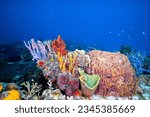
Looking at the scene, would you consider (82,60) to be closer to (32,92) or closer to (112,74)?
(112,74)

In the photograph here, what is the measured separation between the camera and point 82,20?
91.2 meters

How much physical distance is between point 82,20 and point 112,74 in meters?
88.0

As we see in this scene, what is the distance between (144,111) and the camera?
3.49 meters

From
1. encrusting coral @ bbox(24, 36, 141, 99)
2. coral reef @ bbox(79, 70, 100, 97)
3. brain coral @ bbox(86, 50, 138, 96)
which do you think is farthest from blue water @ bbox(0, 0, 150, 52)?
coral reef @ bbox(79, 70, 100, 97)

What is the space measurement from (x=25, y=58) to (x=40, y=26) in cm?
7300

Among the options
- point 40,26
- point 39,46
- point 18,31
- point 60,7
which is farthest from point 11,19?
point 39,46

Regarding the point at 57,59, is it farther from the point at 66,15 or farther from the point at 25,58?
the point at 66,15

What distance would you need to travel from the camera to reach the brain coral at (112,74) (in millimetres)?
4512

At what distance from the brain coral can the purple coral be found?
0.48 m

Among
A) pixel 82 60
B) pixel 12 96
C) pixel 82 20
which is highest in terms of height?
pixel 82 20

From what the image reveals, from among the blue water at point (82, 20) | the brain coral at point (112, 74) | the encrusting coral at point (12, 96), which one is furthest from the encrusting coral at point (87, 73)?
the blue water at point (82, 20)

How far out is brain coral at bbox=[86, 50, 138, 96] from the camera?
178 inches

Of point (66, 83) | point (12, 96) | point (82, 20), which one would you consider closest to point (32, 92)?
point (12, 96)

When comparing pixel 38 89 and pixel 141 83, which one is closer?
pixel 38 89
